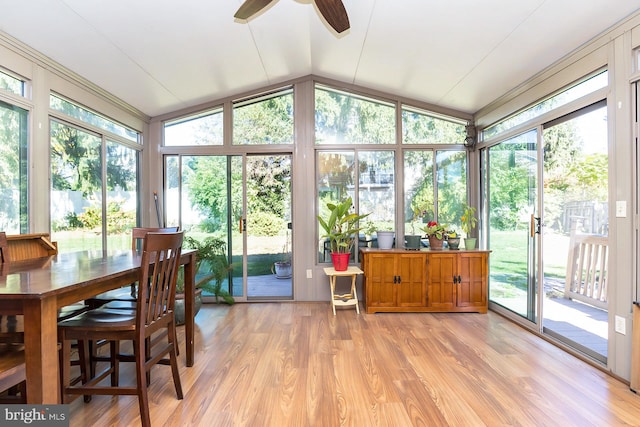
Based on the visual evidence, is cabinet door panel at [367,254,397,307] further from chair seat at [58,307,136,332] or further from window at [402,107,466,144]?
chair seat at [58,307,136,332]

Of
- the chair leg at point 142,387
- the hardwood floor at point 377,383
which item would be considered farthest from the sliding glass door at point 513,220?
the chair leg at point 142,387

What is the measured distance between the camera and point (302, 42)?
3.59 meters

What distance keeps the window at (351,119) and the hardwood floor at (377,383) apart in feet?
8.19

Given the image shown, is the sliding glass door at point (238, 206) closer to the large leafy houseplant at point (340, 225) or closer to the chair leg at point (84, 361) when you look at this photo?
the large leafy houseplant at point (340, 225)

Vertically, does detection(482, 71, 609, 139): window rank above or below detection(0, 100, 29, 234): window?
above

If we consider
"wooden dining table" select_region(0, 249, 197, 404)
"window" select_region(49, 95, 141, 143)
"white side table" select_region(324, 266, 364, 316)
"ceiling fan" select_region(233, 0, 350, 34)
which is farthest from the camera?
"white side table" select_region(324, 266, 364, 316)

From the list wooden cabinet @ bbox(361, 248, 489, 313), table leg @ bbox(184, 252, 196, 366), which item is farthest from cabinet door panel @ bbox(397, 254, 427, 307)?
table leg @ bbox(184, 252, 196, 366)

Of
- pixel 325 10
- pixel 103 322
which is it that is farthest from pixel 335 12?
pixel 103 322

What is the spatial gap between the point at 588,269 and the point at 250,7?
3248 millimetres

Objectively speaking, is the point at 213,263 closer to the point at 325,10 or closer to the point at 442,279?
the point at 442,279

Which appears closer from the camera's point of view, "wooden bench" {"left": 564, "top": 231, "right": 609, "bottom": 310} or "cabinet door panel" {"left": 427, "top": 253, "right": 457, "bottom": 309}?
"wooden bench" {"left": 564, "top": 231, "right": 609, "bottom": 310}

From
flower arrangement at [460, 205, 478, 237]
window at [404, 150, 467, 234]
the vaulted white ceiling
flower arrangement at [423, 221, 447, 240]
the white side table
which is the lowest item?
the white side table

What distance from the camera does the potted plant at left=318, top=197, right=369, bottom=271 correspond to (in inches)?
161

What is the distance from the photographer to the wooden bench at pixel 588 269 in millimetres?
2568
